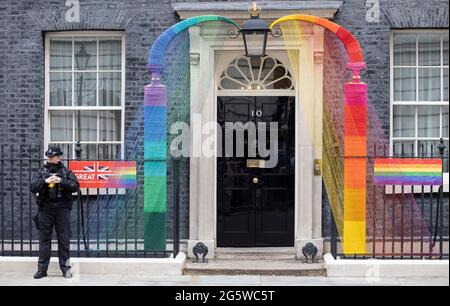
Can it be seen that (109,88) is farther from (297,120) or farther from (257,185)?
(297,120)

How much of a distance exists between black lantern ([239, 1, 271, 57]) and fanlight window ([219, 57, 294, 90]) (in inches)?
12.9

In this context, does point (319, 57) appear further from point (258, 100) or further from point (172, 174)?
point (172, 174)

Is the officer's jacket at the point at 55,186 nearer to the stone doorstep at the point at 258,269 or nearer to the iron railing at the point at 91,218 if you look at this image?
the iron railing at the point at 91,218

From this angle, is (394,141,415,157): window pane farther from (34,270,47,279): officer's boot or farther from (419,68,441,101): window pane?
(34,270,47,279): officer's boot

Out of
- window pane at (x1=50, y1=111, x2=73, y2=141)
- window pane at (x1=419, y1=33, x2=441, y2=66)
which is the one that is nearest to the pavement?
window pane at (x1=50, y1=111, x2=73, y2=141)

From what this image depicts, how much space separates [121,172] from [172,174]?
4.04ft

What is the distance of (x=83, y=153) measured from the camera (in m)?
10.6

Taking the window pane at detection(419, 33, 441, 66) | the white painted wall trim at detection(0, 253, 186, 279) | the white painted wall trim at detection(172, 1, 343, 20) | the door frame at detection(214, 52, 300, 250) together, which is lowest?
the white painted wall trim at detection(0, 253, 186, 279)

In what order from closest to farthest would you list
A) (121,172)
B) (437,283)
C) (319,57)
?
(437,283), (121,172), (319,57)

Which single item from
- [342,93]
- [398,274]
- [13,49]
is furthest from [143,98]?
[398,274]

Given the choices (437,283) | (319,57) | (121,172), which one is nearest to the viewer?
(437,283)

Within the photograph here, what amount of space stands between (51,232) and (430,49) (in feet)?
19.7

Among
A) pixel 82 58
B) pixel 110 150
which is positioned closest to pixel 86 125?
pixel 110 150

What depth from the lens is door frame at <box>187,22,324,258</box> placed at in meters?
10.1
